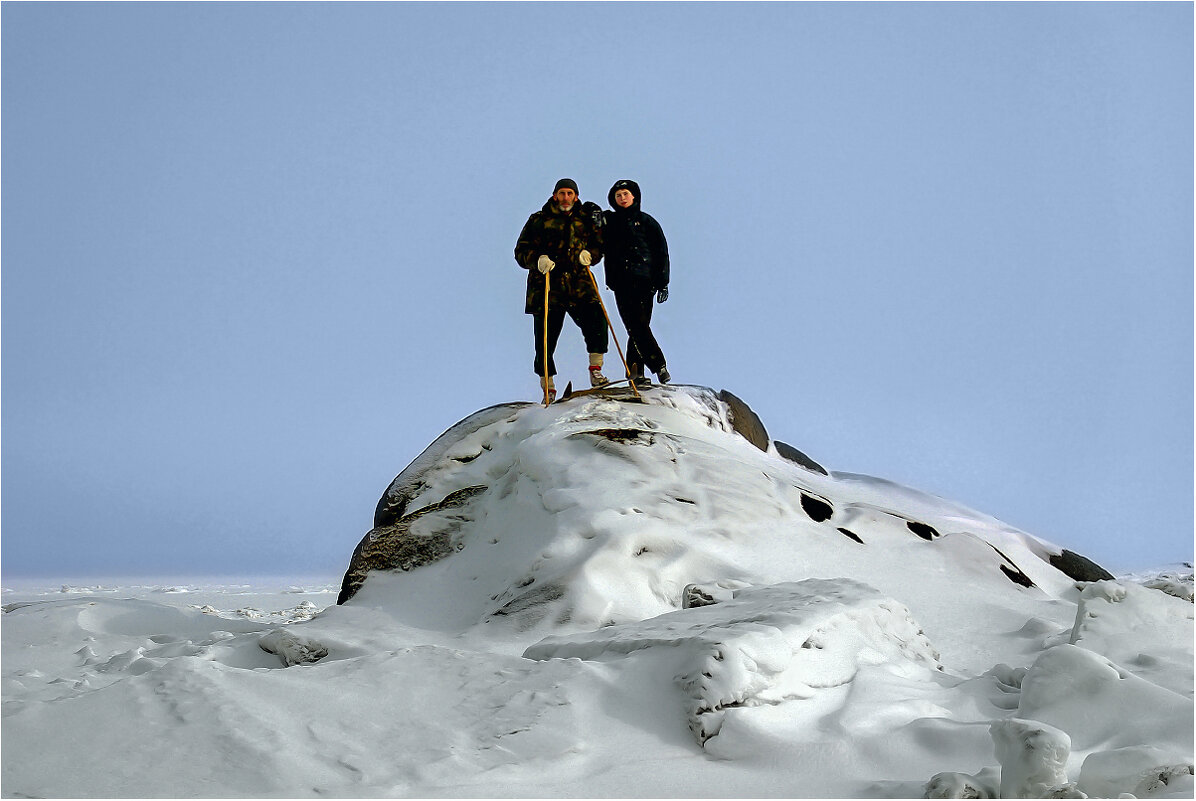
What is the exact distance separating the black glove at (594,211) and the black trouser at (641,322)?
1.74 ft

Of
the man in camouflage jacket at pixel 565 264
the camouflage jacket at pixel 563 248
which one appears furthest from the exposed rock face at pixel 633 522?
the camouflage jacket at pixel 563 248

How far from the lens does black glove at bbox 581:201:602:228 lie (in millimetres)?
7785

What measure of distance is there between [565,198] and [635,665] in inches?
201

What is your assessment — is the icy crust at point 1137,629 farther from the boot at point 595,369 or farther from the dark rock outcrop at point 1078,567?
the boot at point 595,369

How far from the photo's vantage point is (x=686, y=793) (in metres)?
2.43

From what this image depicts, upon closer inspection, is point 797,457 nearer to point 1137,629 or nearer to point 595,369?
point 595,369

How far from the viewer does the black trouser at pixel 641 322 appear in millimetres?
7980

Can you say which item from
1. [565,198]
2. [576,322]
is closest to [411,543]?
[576,322]

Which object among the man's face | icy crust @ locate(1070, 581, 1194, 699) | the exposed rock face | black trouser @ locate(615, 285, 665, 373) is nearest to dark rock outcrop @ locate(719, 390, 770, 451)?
the exposed rock face

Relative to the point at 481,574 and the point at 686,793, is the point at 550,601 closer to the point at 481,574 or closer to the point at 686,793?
the point at 481,574

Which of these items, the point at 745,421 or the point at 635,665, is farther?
the point at 745,421

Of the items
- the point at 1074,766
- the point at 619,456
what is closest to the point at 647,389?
the point at 619,456

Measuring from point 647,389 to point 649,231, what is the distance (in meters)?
1.37

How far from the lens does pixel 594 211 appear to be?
780cm
